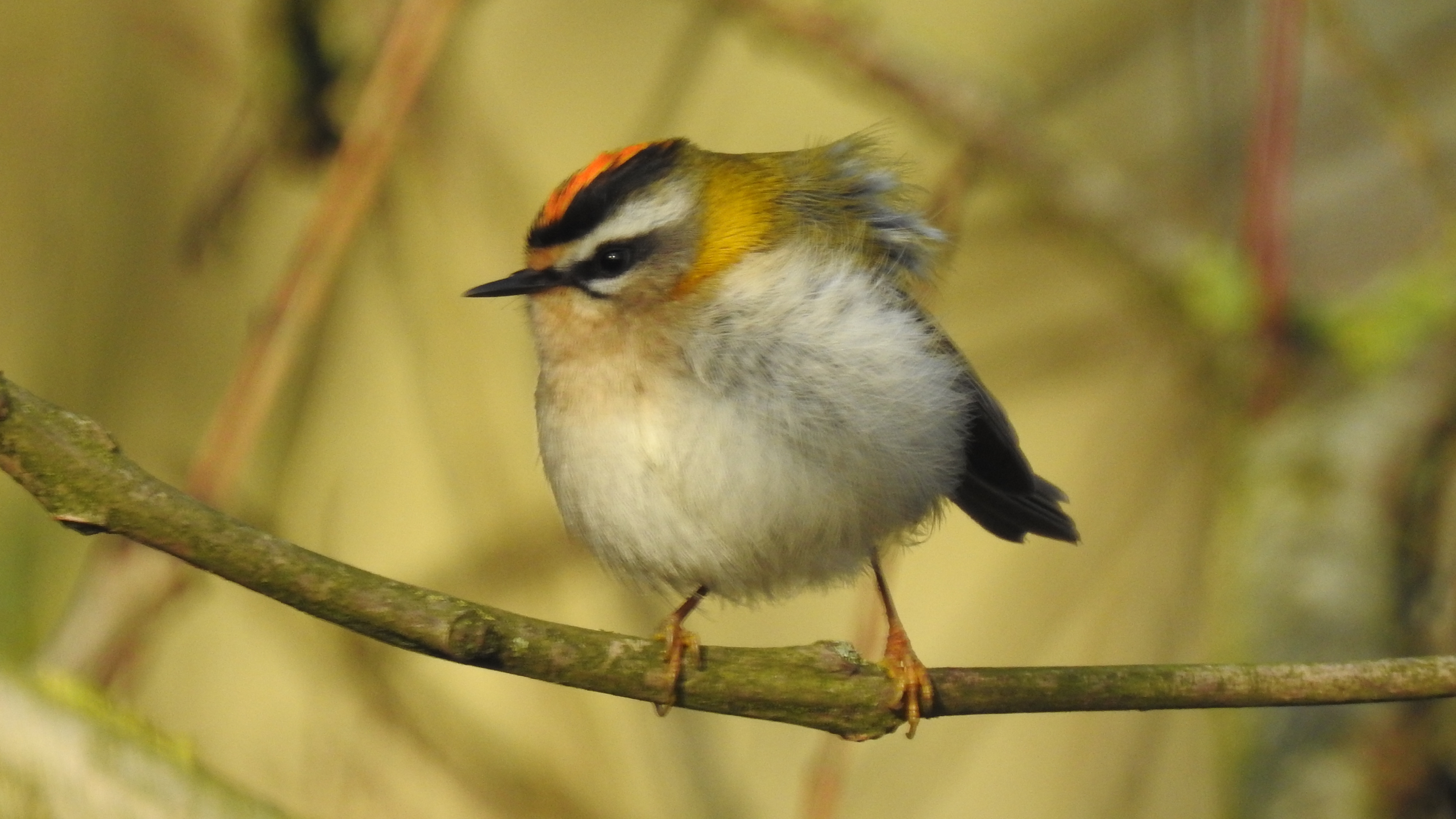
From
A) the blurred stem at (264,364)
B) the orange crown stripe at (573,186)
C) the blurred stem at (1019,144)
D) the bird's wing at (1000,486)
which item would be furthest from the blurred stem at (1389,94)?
the blurred stem at (264,364)

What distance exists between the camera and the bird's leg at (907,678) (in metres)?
1.50

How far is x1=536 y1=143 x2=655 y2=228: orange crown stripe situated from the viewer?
1751 millimetres

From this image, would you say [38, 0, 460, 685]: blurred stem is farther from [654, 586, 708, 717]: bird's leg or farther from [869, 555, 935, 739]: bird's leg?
[869, 555, 935, 739]: bird's leg

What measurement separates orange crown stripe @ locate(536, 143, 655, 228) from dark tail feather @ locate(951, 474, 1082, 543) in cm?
82

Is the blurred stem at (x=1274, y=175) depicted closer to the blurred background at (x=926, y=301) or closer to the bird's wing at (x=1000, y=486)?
the blurred background at (x=926, y=301)

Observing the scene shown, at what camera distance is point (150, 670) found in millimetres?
2865

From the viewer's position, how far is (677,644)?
1555mm

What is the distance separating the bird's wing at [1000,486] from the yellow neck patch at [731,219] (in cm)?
36

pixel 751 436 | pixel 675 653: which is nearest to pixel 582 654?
pixel 675 653

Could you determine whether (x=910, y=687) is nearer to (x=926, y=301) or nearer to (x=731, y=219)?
(x=731, y=219)

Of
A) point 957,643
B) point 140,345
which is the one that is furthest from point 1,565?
point 957,643

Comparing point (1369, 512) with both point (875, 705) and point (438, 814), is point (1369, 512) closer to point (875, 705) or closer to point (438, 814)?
point (875, 705)

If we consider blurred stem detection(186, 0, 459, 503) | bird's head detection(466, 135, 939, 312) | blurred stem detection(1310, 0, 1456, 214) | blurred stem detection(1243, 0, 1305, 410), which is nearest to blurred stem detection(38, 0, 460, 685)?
blurred stem detection(186, 0, 459, 503)

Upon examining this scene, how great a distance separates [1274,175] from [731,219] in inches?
61.7
